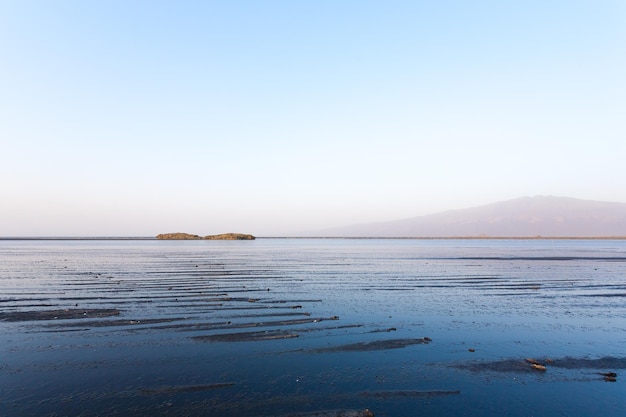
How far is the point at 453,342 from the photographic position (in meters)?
15.7

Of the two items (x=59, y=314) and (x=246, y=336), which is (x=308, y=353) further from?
(x=59, y=314)

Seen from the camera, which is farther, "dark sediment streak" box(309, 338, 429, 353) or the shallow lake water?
"dark sediment streak" box(309, 338, 429, 353)

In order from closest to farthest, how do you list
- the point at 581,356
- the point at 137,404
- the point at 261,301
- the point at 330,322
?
the point at 137,404 → the point at 581,356 → the point at 330,322 → the point at 261,301

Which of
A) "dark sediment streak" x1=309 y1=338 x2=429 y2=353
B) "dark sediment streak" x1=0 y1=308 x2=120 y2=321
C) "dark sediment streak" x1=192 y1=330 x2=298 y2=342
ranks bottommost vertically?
"dark sediment streak" x1=309 y1=338 x2=429 y2=353

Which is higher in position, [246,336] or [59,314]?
[59,314]

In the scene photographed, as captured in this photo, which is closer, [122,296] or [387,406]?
[387,406]

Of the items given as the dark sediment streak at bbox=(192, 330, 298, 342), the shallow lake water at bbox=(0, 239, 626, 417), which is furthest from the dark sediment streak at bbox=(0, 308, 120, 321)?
the dark sediment streak at bbox=(192, 330, 298, 342)

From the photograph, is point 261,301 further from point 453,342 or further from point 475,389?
point 475,389

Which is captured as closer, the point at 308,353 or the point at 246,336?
the point at 308,353

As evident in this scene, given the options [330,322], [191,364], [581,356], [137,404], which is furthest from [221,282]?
[581,356]

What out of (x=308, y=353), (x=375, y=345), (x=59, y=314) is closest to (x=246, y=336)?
(x=308, y=353)

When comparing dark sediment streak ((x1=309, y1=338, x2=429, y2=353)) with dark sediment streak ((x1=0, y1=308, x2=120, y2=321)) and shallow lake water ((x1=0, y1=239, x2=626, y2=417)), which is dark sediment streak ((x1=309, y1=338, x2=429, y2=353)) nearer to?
shallow lake water ((x1=0, y1=239, x2=626, y2=417))

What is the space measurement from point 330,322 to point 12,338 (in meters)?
13.1

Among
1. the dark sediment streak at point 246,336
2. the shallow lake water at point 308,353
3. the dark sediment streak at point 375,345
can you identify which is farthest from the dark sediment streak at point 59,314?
the dark sediment streak at point 375,345
